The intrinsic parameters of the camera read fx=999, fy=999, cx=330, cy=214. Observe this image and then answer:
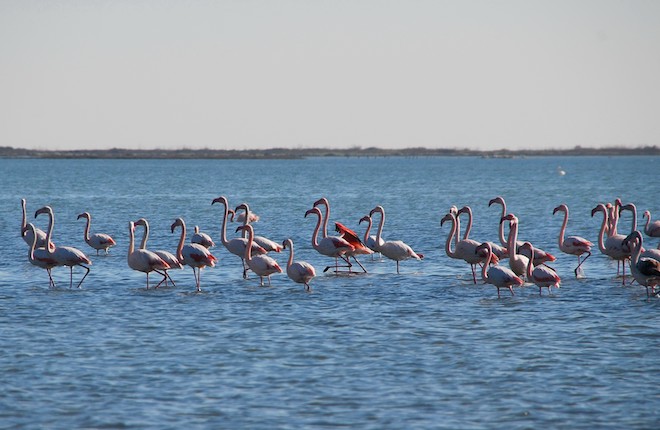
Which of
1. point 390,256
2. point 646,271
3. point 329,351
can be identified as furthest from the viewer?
point 390,256

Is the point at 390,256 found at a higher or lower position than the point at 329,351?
higher

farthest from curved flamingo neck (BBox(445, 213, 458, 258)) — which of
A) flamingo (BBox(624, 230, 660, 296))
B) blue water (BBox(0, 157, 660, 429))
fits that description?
flamingo (BBox(624, 230, 660, 296))

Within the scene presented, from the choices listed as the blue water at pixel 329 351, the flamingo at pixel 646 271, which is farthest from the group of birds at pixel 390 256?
the blue water at pixel 329 351

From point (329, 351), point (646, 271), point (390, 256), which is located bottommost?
point (329, 351)

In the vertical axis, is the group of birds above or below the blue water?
above

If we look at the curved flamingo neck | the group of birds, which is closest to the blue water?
the group of birds

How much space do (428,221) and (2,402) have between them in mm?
27559

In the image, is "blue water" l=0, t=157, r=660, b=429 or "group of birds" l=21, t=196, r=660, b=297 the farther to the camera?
"group of birds" l=21, t=196, r=660, b=297

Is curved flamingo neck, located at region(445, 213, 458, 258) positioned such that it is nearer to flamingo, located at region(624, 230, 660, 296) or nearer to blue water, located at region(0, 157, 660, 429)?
blue water, located at region(0, 157, 660, 429)

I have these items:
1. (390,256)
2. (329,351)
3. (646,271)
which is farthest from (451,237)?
(329,351)

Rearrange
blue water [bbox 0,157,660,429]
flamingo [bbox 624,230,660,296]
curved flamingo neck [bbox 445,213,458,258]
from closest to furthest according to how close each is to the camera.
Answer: blue water [bbox 0,157,660,429] → flamingo [bbox 624,230,660,296] → curved flamingo neck [bbox 445,213,458,258]

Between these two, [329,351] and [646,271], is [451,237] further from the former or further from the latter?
[329,351]

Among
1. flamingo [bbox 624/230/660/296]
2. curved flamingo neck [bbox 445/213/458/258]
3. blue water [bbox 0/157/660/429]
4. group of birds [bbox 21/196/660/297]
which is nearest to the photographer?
blue water [bbox 0/157/660/429]

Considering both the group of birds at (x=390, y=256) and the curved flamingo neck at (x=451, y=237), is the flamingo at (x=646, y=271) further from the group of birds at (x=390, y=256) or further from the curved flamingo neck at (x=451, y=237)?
the curved flamingo neck at (x=451, y=237)
